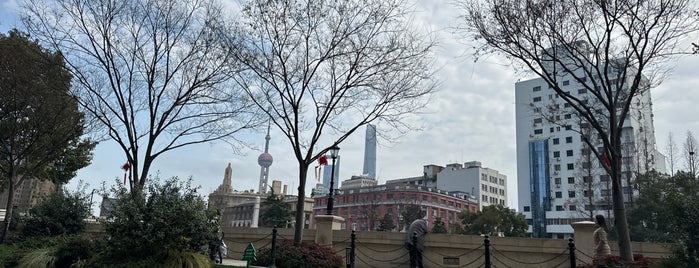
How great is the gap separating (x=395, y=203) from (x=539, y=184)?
81.6 ft

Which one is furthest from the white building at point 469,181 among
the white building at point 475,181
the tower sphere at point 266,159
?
the tower sphere at point 266,159

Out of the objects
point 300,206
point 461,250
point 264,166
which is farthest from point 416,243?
point 264,166

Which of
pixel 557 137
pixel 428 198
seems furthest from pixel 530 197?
pixel 428 198

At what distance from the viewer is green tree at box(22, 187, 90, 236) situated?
15.8 metres

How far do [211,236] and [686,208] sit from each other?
937cm

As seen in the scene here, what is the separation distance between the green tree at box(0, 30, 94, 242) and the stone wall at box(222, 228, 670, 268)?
366 inches

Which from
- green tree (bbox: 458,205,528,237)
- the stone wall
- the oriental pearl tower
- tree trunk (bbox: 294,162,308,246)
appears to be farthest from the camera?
the oriental pearl tower

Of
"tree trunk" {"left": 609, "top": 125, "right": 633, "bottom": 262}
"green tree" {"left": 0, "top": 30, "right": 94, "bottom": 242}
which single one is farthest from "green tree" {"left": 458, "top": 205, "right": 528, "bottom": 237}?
"tree trunk" {"left": 609, "top": 125, "right": 633, "bottom": 262}

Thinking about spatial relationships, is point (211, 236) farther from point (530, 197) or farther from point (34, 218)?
point (530, 197)

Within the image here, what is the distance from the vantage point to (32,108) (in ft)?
66.5

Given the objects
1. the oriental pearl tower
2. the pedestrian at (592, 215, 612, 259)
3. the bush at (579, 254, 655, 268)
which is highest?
the oriental pearl tower

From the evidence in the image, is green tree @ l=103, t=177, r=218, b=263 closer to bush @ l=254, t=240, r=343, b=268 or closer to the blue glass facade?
bush @ l=254, t=240, r=343, b=268

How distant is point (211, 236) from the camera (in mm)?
10594

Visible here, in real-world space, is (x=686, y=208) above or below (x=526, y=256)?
above
